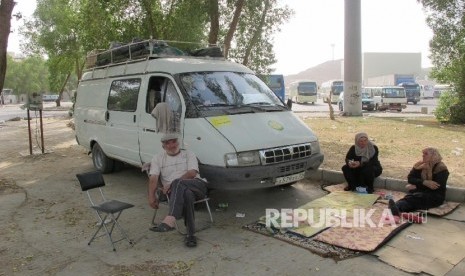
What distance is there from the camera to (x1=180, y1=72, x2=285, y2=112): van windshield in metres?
6.16

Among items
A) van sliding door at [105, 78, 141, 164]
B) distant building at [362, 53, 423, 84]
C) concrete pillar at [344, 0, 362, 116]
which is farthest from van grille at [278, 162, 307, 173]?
distant building at [362, 53, 423, 84]

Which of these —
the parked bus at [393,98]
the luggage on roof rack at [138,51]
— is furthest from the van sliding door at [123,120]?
the parked bus at [393,98]

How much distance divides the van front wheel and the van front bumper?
3727 mm

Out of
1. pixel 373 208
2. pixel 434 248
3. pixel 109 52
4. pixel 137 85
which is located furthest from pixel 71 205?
pixel 434 248

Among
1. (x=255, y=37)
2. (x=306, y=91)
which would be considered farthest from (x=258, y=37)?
(x=306, y=91)

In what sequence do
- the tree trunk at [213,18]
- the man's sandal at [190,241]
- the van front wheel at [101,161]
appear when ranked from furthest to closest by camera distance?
the tree trunk at [213,18] → the van front wheel at [101,161] → the man's sandal at [190,241]

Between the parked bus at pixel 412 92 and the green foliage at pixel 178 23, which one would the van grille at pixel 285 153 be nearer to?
the green foliage at pixel 178 23

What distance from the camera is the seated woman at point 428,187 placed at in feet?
18.2

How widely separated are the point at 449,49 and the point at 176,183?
18.5 metres

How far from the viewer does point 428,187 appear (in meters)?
5.63

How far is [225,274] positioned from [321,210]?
2.22 m

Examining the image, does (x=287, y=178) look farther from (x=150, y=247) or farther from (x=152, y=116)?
(x=152, y=116)

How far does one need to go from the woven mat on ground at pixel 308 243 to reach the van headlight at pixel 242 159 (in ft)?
2.65

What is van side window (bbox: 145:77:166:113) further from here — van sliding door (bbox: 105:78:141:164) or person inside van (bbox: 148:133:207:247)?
person inside van (bbox: 148:133:207:247)
